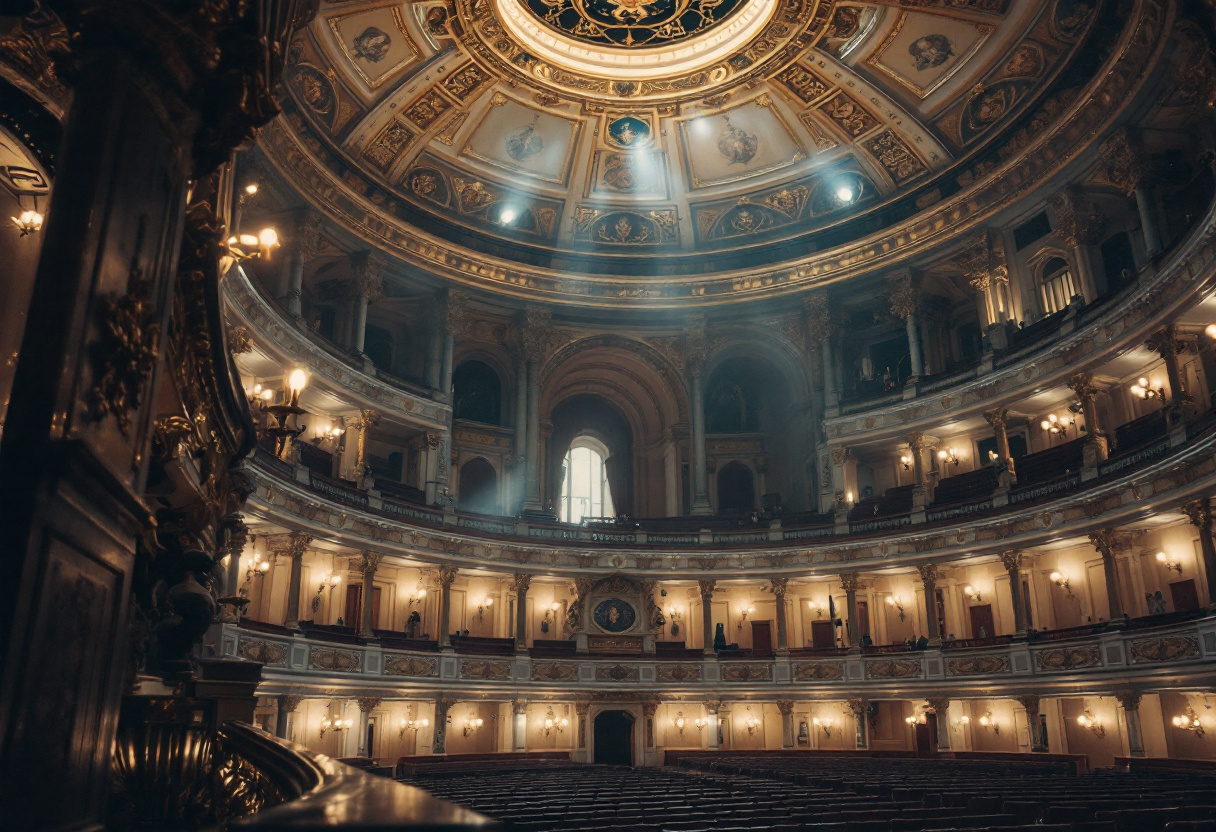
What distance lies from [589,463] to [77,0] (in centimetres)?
4146

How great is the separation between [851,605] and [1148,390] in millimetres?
13137

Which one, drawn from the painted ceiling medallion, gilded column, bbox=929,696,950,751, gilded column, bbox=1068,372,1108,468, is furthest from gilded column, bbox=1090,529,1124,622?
the painted ceiling medallion

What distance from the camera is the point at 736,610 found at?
39500 mm

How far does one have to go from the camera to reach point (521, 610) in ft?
116

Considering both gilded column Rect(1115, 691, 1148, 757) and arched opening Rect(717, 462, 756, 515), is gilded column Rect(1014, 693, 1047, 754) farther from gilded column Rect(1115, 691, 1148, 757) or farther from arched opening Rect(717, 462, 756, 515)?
arched opening Rect(717, 462, 756, 515)

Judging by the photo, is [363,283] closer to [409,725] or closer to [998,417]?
[409,725]

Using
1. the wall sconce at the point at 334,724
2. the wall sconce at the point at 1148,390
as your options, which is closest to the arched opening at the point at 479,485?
the wall sconce at the point at 334,724

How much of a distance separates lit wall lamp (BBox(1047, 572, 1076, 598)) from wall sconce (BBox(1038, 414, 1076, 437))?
532cm

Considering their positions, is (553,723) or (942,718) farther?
(553,723)

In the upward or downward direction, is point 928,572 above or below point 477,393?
below

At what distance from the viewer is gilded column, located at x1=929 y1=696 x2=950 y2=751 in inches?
1240

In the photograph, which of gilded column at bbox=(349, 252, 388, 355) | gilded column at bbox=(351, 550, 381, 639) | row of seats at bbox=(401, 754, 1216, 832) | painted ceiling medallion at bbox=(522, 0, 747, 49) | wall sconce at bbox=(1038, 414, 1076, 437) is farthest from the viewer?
gilded column at bbox=(349, 252, 388, 355)

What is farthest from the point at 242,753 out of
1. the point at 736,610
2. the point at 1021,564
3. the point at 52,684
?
the point at 736,610

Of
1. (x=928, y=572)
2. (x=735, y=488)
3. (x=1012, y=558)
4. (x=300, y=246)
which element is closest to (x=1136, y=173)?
(x=1012, y=558)
